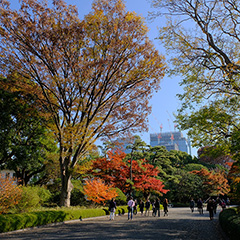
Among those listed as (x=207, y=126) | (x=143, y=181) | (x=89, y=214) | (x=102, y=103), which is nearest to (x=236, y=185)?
(x=207, y=126)

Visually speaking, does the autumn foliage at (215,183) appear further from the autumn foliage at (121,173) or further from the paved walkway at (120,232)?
the paved walkway at (120,232)

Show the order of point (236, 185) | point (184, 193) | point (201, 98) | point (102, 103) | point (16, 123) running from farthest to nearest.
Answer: point (184, 193), point (16, 123), point (102, 103), point (201, 98), point (236, 185)

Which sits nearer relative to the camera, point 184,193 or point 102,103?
point 102,103

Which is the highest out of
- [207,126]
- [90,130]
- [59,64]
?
[59,64]

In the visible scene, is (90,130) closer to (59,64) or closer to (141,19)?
(59,64)

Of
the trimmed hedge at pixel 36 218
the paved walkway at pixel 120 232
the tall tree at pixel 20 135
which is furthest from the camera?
the tall tree at pixel 20 135

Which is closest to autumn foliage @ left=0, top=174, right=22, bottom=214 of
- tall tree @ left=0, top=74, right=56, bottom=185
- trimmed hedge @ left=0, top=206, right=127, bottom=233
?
trimmed hedge @ left=0, top=206, right=127, bottom=233

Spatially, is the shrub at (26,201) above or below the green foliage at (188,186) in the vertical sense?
below

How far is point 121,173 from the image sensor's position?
80.4 ft

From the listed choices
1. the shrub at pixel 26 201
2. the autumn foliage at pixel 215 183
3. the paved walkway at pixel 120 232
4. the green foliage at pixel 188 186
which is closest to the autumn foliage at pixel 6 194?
the shrub at pixel 26 201

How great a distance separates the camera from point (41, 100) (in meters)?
14.9

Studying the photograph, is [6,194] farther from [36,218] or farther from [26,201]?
[26,201]

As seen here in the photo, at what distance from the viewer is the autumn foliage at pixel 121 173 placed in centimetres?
2359

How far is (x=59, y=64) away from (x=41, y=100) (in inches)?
106
